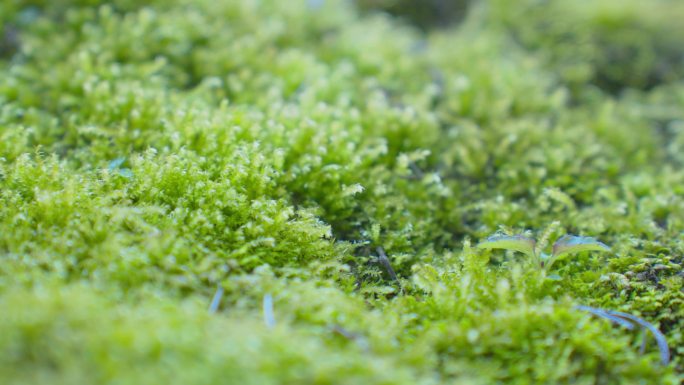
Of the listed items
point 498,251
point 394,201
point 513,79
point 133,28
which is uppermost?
point 133,28

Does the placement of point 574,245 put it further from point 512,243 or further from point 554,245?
point 512,243

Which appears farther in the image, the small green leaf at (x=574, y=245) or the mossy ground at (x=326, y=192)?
the small green leaf at (x=574, y=245)

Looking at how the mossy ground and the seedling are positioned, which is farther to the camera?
the seedling

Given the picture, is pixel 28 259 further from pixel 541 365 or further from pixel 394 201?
pixel 541 365

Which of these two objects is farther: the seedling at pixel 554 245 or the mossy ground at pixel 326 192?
the seedling at pixel 554 245

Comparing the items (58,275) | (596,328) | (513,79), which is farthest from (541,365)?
(513,79)
